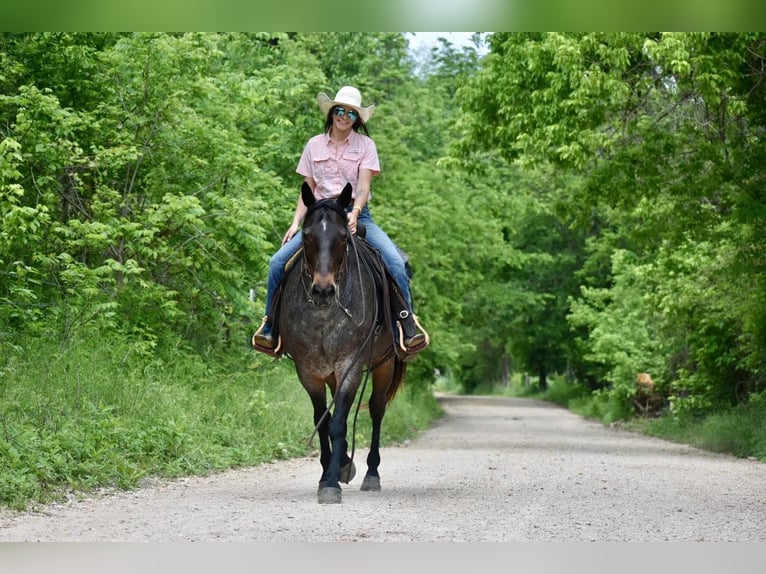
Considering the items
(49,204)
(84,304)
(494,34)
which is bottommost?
(84,304)

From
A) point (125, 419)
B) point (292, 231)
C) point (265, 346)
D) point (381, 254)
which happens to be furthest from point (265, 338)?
point (125, 419)

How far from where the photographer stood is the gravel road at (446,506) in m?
9.05

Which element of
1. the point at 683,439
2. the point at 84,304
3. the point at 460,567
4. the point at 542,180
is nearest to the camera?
the point at 460,567

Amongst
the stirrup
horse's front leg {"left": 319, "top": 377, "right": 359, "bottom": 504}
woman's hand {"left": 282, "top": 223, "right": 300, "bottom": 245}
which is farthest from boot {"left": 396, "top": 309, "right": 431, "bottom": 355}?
woman's hand {"left": 282, "top": 223, "right": 300, "bottom": 245}

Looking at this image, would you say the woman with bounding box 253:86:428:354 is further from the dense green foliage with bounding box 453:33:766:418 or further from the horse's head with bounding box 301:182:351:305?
the dense green foliage with bounding box 453:33:766:418

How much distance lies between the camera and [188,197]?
16297 millimetres

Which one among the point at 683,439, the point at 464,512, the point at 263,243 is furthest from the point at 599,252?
the point at 464,512

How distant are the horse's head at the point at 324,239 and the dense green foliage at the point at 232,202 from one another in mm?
2772

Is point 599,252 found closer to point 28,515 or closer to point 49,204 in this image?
point 49,204

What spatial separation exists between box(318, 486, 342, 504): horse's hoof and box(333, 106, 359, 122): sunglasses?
11.0 ft

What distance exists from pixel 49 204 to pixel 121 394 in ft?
10.8

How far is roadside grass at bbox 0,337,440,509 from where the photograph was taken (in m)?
11.5

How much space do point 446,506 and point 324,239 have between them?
2473mm

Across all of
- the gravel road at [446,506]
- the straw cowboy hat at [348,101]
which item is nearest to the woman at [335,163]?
the straw cowboy hat at [348,101]
